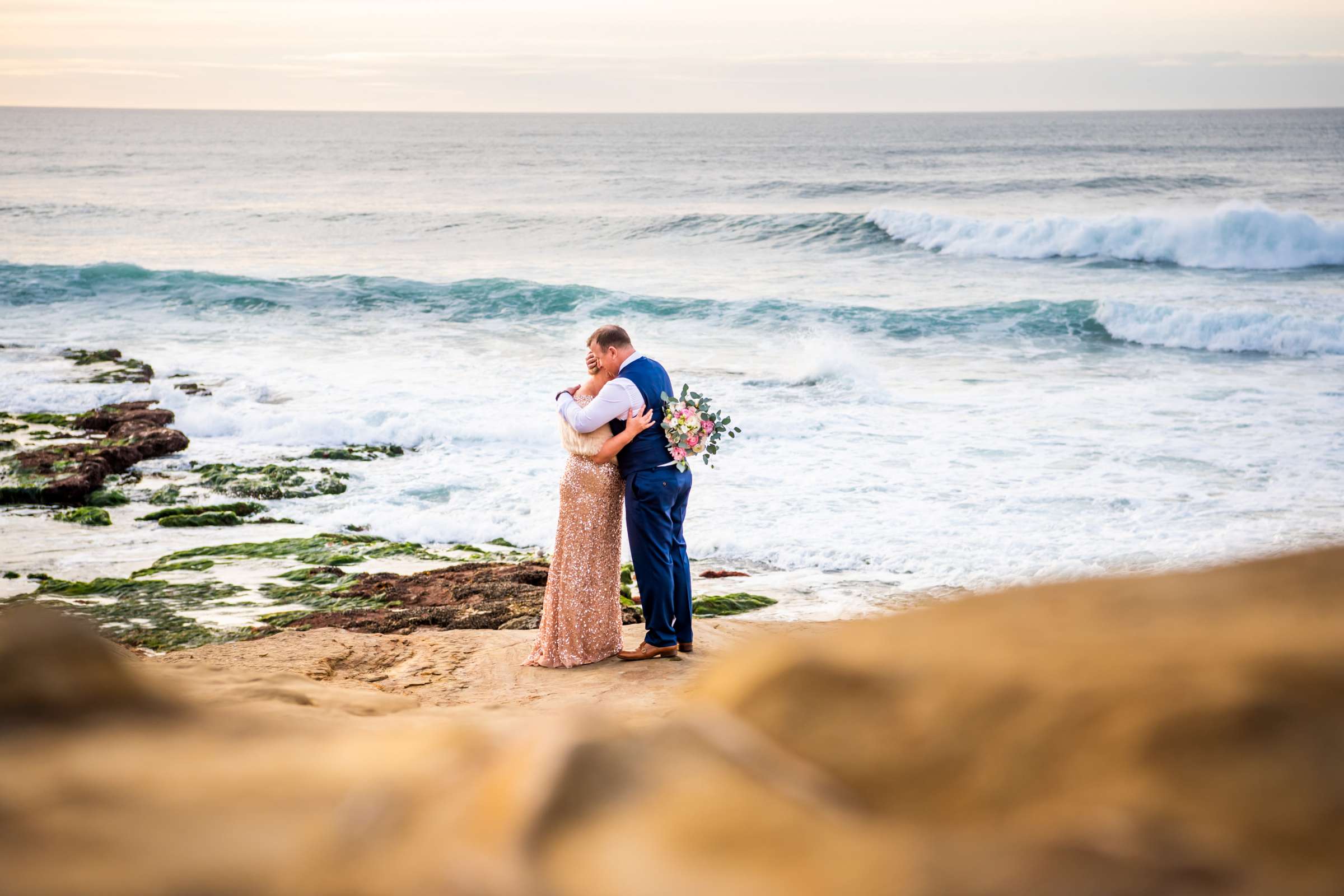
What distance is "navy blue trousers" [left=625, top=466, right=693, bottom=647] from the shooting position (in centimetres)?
643

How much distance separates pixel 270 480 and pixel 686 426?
7556 millimetres

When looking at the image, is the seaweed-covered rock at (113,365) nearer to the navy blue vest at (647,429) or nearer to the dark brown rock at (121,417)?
the dark brown rock at (121,417)

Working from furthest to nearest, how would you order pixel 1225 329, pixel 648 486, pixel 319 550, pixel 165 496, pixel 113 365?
pixel 1225 329 < pixel 113 365 < pixel 165 496 < pixel 319 550 < pixel 648 486

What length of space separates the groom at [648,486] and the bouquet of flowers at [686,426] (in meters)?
0.06

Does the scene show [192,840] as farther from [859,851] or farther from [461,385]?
[461,385]

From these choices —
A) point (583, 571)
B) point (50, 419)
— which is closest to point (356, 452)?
point (50, 419)

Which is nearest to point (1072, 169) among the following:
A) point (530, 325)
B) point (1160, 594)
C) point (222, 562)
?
point (530, 325)

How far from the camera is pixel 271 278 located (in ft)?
94.8

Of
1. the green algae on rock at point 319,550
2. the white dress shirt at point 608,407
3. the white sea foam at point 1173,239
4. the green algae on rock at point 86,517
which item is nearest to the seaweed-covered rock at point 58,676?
the white dress shirt at point 608,407

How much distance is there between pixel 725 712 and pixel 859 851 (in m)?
0.30

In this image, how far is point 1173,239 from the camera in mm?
31156

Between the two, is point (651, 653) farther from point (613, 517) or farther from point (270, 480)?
point (270, 480)

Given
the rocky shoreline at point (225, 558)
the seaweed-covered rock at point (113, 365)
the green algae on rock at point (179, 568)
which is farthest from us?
the seaweed-covered rock at point (113, 365)

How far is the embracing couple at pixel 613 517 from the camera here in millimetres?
6262
